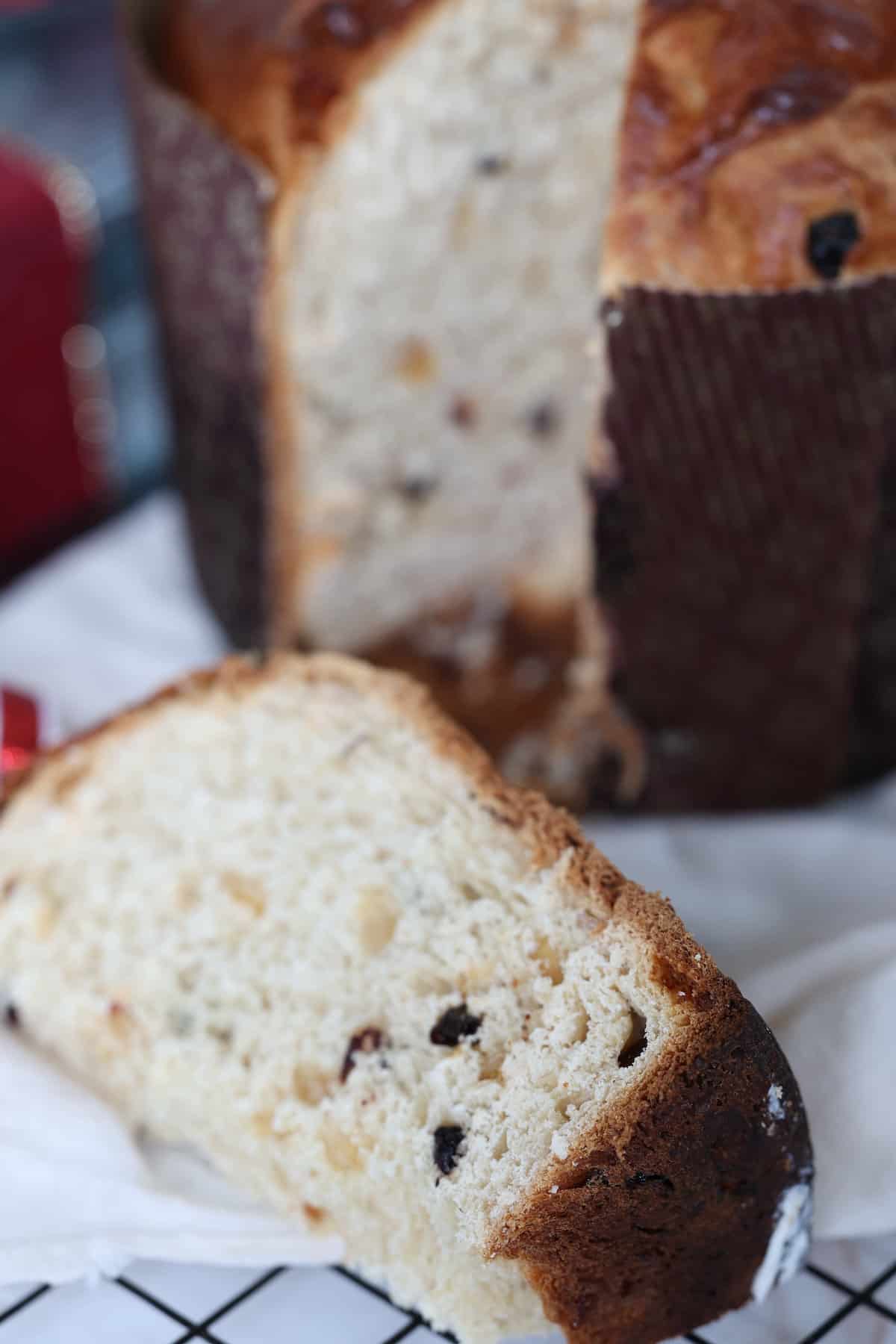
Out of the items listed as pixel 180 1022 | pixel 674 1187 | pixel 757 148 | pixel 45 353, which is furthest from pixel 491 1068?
pixel 45 353

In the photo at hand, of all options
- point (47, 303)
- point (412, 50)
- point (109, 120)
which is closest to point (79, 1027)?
point (412, 50)

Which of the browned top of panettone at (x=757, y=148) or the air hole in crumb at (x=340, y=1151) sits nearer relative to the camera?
the air hole in crumb at (x=340, y=1151)

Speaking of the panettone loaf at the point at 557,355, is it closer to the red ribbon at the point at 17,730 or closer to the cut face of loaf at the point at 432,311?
the cut face of loaf at the point at 432,311

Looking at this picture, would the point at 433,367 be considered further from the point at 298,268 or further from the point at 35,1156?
the point at 35,1156

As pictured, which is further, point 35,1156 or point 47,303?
point 47,303

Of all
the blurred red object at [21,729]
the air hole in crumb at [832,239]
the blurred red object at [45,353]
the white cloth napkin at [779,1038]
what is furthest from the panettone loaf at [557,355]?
the blurred red object at [45,353]

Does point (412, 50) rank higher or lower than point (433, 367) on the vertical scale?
higher
